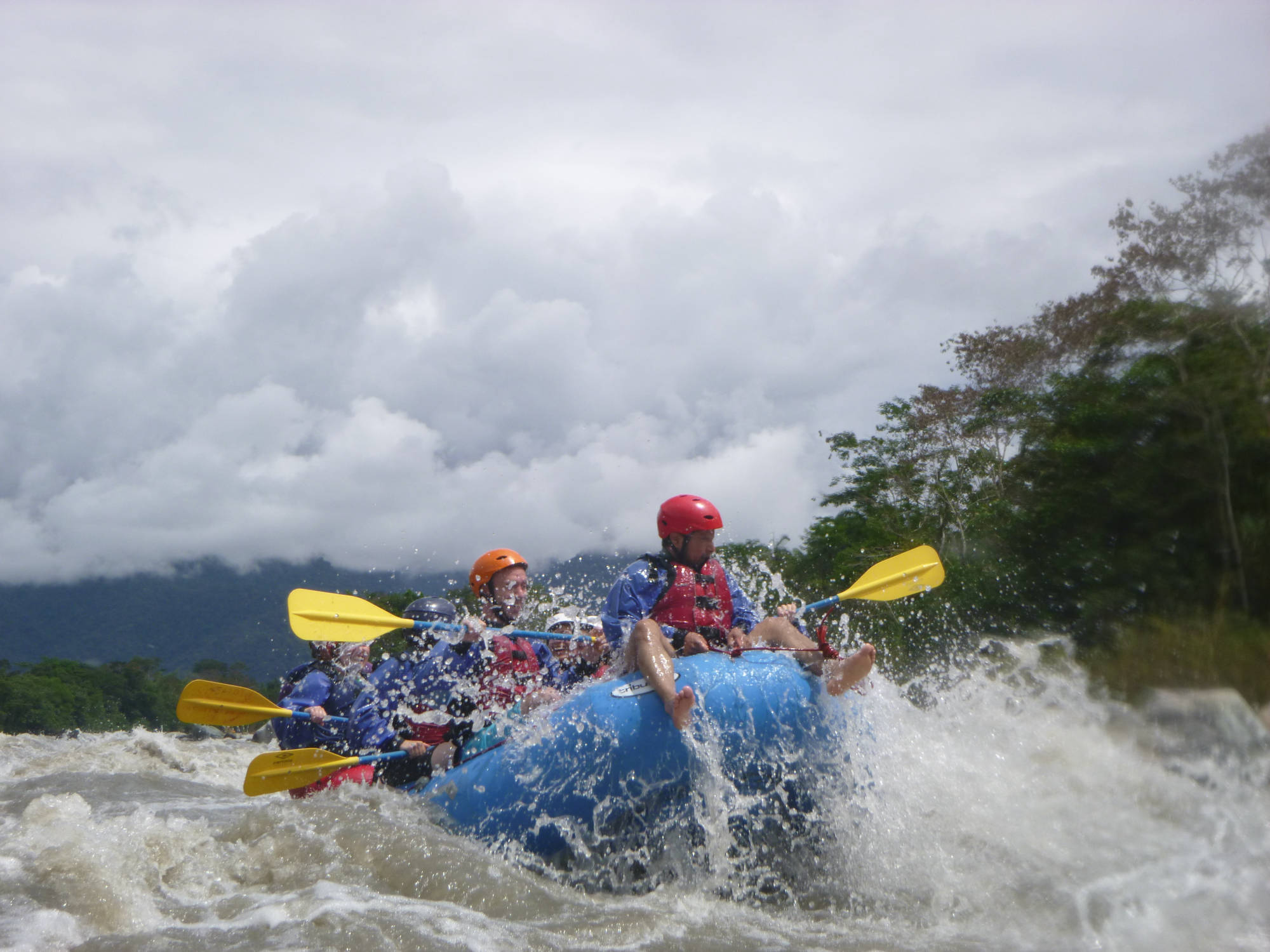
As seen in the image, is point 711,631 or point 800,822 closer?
point 800,822

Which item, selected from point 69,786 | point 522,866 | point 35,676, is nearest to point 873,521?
point 69,786

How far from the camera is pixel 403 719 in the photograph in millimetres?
5285

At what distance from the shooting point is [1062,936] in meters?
2.92

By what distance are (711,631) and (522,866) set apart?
135cm

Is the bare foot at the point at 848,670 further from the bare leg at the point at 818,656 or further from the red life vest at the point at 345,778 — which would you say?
the red life vest at the point at 345,778

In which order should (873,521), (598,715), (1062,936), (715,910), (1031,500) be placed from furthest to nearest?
(873,521) < (1031,500) < (598,715) < (715,910) < (1062,936)

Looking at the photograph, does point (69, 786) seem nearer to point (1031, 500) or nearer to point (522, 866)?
point (522, 866)

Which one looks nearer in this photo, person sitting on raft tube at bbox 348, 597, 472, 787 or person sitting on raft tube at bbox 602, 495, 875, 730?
person sitting on raft tube at bbox 602, 495, 875, 730

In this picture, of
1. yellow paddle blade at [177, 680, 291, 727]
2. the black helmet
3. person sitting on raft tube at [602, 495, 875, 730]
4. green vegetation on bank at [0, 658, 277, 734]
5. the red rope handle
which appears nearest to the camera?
the red rope handle

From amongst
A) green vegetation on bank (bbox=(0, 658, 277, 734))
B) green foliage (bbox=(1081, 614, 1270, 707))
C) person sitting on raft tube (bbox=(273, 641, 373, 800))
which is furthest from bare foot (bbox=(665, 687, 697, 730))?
green vegetation on bank (bbox=(0, 658, 277, 734))

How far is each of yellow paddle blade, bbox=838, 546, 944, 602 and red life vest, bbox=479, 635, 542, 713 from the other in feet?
Result: 5.78

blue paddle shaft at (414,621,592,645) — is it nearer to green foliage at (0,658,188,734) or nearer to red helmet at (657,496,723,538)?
red helmet at (657,496,723,538)

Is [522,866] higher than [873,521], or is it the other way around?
[873,521]

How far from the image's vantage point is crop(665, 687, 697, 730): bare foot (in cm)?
351
